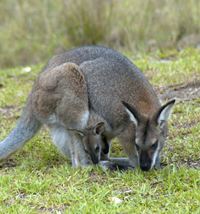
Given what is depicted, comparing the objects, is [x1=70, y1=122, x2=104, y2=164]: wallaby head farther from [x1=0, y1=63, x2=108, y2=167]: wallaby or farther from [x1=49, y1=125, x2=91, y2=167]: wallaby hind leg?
[x1=49, y1=125, x2=91, y2=167]: wallaby hind leg

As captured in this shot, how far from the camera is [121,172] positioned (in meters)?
4.21

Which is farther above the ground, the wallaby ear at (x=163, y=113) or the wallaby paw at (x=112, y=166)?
the wallaby ear at (x=163, y=113)

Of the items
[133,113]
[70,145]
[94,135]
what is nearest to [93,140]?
[94,135]

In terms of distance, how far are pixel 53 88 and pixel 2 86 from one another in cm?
367

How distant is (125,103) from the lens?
3.73 m

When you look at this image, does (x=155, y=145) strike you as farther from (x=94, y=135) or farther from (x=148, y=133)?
(x=94, y=135)

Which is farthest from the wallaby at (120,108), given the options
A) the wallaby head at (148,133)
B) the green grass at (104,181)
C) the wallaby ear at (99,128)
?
the green grass at (104,181)

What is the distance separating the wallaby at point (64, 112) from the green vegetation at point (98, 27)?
14.2ft

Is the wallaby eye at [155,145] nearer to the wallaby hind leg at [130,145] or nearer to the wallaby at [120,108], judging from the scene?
the wallaby at [120,108]

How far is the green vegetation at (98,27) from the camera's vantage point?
8961mm

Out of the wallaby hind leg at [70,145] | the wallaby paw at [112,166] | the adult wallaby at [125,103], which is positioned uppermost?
the adult wallaby at [125,103]

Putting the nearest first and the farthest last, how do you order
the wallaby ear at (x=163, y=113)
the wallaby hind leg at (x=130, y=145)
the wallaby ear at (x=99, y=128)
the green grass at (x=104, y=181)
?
the green grass at (x=104, y=181)
the wallaby ear at (x=163, y=113)
the wallaby hind leg at (x=130, y=145)
the wallaby ear at (x=99, y=128)

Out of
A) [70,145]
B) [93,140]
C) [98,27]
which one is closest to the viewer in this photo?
[93,140]

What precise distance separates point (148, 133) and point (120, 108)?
1.97 feet
